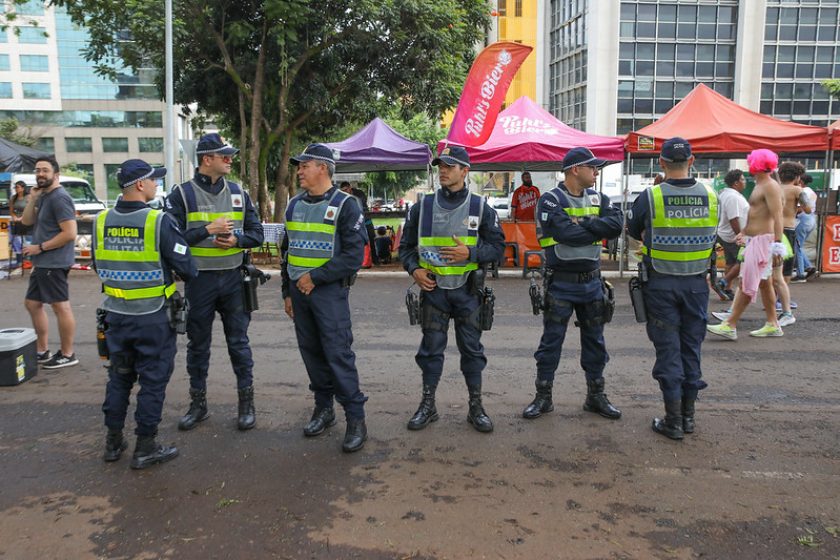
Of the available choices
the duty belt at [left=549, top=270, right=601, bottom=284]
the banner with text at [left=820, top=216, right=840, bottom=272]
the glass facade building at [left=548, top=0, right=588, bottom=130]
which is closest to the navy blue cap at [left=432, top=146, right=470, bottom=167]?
the duty belt at [left=549, top=270, right=601, bottom=284]

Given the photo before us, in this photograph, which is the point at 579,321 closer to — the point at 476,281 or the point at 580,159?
the point at 476,281

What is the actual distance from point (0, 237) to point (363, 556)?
1359 cm

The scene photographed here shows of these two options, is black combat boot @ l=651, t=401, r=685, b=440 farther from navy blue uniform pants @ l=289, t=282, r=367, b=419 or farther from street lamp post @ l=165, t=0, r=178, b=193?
street lamp post @ l=165, t=0, r=178, b=193

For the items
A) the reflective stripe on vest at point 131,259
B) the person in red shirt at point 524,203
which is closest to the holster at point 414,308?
the reflective stripe on vest at point 131,259

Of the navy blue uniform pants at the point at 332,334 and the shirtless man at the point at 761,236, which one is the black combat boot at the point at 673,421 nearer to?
the navy blue uniform pants at the point at 332,334

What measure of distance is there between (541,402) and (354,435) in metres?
1.43

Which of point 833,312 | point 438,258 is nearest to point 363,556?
point 438,258

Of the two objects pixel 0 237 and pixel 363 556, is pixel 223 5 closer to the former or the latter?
pixel 0 237

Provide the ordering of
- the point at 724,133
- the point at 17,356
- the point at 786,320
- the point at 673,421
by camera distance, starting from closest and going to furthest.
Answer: the point at 673,421 < the point at 17,356 < the point at 786,320 < the point at 724,133

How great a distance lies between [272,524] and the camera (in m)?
3.20

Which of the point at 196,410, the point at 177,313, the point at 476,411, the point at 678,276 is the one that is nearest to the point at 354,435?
the point at 476,411

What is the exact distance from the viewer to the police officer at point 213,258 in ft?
14.3

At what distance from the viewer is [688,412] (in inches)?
172

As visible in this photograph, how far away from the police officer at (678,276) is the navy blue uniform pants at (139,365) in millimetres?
3190
